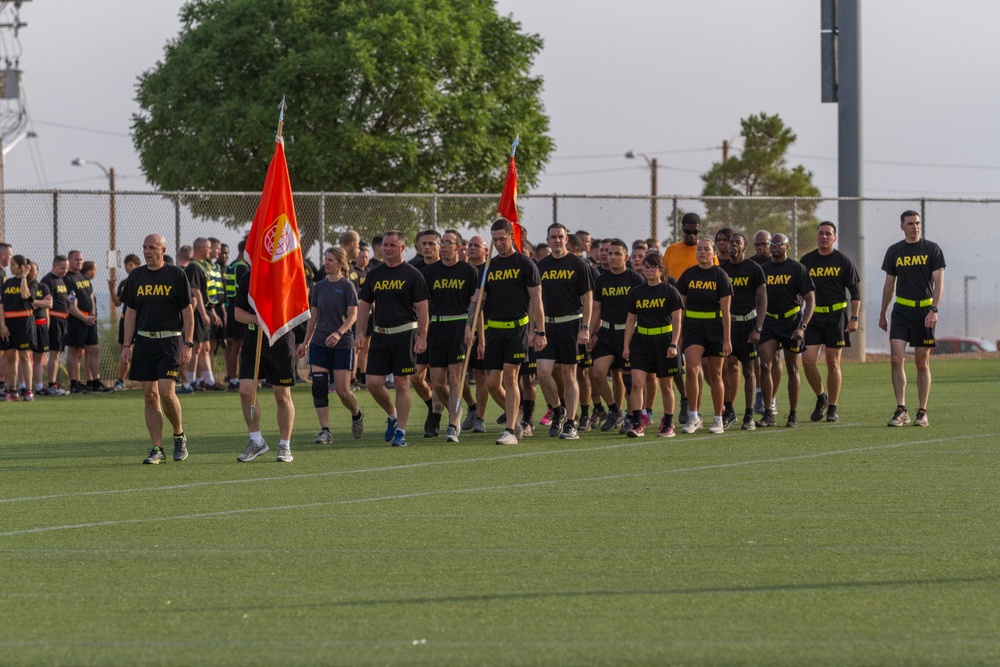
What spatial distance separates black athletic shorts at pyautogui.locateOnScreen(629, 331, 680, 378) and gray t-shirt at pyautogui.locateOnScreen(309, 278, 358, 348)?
3.03m

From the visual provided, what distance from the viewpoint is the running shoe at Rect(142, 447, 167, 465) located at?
12.6 meters

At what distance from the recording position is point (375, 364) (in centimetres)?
1434

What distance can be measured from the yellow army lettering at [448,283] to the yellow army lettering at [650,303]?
189 centimetres

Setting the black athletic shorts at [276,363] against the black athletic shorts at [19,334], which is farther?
the black athletic shorts at [19,334]

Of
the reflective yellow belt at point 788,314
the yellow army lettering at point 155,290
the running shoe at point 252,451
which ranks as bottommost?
the running shoe at point 252,451

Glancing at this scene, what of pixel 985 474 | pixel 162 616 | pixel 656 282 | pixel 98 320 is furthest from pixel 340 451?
pixel 98 320

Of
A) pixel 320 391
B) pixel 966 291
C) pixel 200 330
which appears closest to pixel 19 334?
pixel 200 330

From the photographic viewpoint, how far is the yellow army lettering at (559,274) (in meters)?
14.9

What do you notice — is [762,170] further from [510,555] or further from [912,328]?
[510,555]

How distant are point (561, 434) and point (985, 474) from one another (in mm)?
5030

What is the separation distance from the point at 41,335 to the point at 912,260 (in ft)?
41.9

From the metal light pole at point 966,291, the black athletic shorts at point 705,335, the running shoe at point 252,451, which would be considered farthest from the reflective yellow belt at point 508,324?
the metal light pole at point 966,291

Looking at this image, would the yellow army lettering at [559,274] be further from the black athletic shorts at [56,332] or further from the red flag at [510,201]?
the black athletic shorts at [56,332]

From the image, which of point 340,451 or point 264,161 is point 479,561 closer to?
point 340,451
